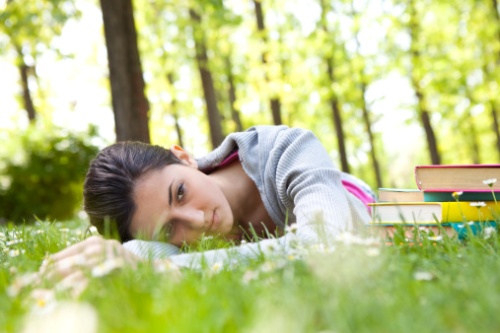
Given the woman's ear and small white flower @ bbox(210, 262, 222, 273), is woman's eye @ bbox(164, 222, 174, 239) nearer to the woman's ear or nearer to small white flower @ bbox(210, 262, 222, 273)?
the woman's ear

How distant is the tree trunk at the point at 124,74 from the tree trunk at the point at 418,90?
33.2 ft

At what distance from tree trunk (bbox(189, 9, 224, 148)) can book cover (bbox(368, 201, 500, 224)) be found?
9.74 m

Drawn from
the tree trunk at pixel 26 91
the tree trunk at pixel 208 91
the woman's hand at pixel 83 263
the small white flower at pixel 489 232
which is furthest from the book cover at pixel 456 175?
the tree trunk at pixel 26 91

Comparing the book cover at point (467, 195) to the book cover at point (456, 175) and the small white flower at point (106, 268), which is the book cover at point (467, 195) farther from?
the small white flower at point (106, 268)

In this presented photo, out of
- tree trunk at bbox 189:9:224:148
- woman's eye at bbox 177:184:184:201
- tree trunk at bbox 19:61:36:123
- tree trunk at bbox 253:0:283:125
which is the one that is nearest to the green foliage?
tree trunk at bbox 189:9:224:148

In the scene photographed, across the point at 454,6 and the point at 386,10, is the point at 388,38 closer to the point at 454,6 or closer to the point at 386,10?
the point at 386,10

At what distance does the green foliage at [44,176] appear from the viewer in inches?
405

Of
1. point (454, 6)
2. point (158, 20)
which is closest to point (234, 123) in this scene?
point (158, 20)

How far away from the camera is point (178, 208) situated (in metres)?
2.83

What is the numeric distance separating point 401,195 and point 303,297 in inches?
79.2

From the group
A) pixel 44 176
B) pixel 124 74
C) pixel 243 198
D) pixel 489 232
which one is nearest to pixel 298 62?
pixel 44 176

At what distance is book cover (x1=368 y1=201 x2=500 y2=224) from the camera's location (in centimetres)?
259

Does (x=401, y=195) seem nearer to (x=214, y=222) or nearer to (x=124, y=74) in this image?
(x=214, y=222)

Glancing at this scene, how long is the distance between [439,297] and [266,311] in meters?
0.45
